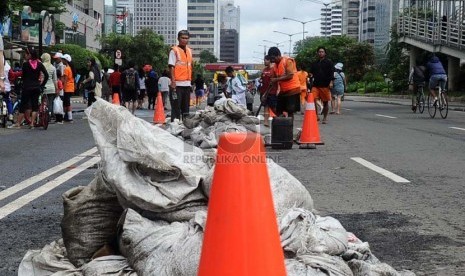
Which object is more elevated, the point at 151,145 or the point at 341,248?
the point at 151,145

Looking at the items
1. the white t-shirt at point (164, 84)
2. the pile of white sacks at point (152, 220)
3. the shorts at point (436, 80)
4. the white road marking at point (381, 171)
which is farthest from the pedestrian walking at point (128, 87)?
the pile of white sacks at point (152, 220)

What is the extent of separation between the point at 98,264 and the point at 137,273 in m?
0.27

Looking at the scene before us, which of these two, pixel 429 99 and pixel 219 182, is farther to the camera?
pixel 429 99

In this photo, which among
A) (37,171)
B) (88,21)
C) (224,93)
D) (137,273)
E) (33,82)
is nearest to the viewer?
(137,273)

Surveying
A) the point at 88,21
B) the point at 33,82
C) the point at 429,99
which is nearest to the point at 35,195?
the point at 33,82

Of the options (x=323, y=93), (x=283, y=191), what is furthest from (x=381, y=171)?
(x=323, y=93)

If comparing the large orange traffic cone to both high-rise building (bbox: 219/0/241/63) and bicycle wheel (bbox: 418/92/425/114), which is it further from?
high-rise building (bbox: 219/0/241/63)

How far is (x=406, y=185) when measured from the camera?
7.24 metres

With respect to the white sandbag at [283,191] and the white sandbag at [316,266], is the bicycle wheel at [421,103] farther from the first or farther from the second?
the white sandbag at [316,266]

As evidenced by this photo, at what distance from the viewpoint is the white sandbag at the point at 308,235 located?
10.8 feet

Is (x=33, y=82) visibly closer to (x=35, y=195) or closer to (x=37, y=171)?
(x=37, y=171)

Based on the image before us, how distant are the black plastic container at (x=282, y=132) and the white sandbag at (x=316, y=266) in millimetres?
7442

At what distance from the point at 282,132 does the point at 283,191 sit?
22.8ft

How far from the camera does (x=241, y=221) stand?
2.41 meters
